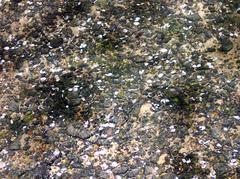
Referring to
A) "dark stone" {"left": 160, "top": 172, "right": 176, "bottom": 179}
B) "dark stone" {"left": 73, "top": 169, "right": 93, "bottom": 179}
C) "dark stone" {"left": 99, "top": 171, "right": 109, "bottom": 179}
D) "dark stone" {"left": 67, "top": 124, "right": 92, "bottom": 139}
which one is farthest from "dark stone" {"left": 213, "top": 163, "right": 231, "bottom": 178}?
"dark stone" {"left": 67, "top": 124, "right": 92, "bottom": 139}

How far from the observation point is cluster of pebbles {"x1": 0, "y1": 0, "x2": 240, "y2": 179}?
9.58m

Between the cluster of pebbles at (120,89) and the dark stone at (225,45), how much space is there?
0.13 feet

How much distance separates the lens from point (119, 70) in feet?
37.3

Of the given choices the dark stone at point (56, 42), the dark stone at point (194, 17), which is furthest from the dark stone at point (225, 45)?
the dark stone at point (56, 42)

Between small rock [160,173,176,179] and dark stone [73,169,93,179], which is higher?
small rock [160,173,176,179]

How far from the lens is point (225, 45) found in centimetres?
Result: 1155

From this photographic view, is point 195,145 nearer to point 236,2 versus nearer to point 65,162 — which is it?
point 65,162

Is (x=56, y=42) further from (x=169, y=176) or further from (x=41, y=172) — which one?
(x=169, y=176)

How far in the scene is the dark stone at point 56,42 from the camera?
12.3 metres

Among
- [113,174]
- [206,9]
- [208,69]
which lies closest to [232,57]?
[208,69]

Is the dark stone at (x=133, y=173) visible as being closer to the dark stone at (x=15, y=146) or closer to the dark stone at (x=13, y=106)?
the dark stone at (x=15, y=146)

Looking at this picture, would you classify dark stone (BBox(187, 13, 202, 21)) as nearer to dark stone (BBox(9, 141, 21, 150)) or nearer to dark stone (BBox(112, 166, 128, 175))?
dark stone (BBox(112, 166, 128, 175))

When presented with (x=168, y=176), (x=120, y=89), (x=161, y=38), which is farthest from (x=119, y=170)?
(x=161, y=38)

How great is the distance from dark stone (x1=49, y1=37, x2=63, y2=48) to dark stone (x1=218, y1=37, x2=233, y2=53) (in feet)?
15.4
